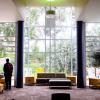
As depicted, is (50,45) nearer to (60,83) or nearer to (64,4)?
(60,83)

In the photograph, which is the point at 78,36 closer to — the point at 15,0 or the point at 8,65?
the point at 8,65

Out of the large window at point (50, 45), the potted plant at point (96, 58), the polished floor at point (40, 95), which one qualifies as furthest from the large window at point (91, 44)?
the polished floor at point (40, 95)

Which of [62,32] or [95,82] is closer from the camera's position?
[95,82]

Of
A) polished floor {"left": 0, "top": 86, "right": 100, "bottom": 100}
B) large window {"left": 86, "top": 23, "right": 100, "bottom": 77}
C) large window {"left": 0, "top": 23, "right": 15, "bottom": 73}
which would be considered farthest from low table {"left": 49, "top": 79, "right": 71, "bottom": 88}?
large window {"left": 0, "top": 23, "right": 15, "bottom": 73}

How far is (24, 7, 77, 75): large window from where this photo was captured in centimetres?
1733

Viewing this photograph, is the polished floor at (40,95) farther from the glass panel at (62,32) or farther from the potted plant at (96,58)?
the glass panel at (62,32)

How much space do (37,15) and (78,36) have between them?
14.9 ft

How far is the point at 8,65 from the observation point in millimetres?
13258

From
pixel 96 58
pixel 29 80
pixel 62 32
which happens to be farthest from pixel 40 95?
pixel 62 32

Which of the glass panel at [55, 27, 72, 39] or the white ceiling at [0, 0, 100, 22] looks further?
the glass panel at [55, 27, 72, 39]

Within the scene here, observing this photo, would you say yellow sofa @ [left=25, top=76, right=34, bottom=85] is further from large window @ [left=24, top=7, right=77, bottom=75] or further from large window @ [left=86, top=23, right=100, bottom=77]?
large window @ [left=86, top=23, right=100, bottom=77]

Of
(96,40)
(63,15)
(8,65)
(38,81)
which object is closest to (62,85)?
(38,81)

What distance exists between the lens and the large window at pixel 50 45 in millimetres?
17328

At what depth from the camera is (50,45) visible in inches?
685
